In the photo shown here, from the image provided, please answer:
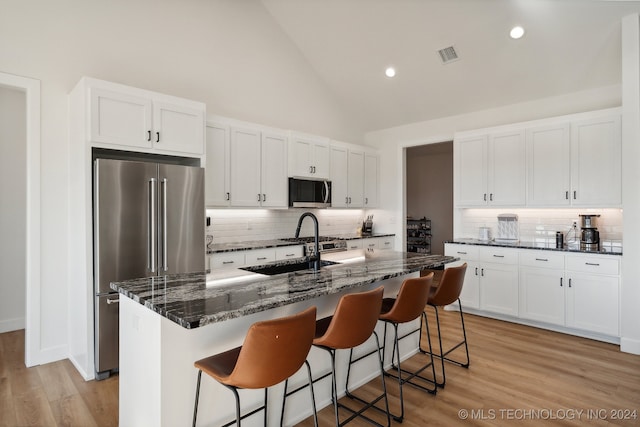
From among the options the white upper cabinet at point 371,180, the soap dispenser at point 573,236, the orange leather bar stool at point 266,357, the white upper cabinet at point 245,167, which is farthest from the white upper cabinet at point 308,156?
the orange leather bar stool at point 266,357

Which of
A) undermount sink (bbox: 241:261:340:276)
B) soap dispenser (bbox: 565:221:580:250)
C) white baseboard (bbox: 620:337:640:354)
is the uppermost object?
soap dispenser (bbox: 565:221:580:250)

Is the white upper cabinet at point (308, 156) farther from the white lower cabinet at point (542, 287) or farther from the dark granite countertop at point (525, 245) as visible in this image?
the white lower cabinet at point (542, 287)

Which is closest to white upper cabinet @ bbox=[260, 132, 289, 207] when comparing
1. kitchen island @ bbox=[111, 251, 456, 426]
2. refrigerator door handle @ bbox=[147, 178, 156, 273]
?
refrigerator door handle @ bbox=[147, 178, 156, 273]

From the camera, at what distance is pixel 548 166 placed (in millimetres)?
4414

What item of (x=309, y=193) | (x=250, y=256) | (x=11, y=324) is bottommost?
(x=11, y=324)

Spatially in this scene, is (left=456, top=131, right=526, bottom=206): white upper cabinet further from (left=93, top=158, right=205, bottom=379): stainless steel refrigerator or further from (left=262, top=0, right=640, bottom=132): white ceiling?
(left=93, top=158, right=205, bottom=379): stainless steel refrigerator

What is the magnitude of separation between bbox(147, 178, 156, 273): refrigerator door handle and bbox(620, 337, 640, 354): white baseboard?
15.1 ft

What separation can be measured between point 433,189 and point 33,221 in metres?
8.42

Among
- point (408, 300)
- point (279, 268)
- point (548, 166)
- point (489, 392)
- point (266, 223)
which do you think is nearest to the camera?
point (408, 300)

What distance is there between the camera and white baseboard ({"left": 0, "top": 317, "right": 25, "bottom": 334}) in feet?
13.6

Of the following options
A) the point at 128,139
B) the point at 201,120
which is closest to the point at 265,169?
the point at 201,120

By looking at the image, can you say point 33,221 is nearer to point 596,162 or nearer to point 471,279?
point 471,279

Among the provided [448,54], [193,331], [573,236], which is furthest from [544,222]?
[193,331]

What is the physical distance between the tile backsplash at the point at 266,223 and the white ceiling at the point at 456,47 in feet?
6.63
